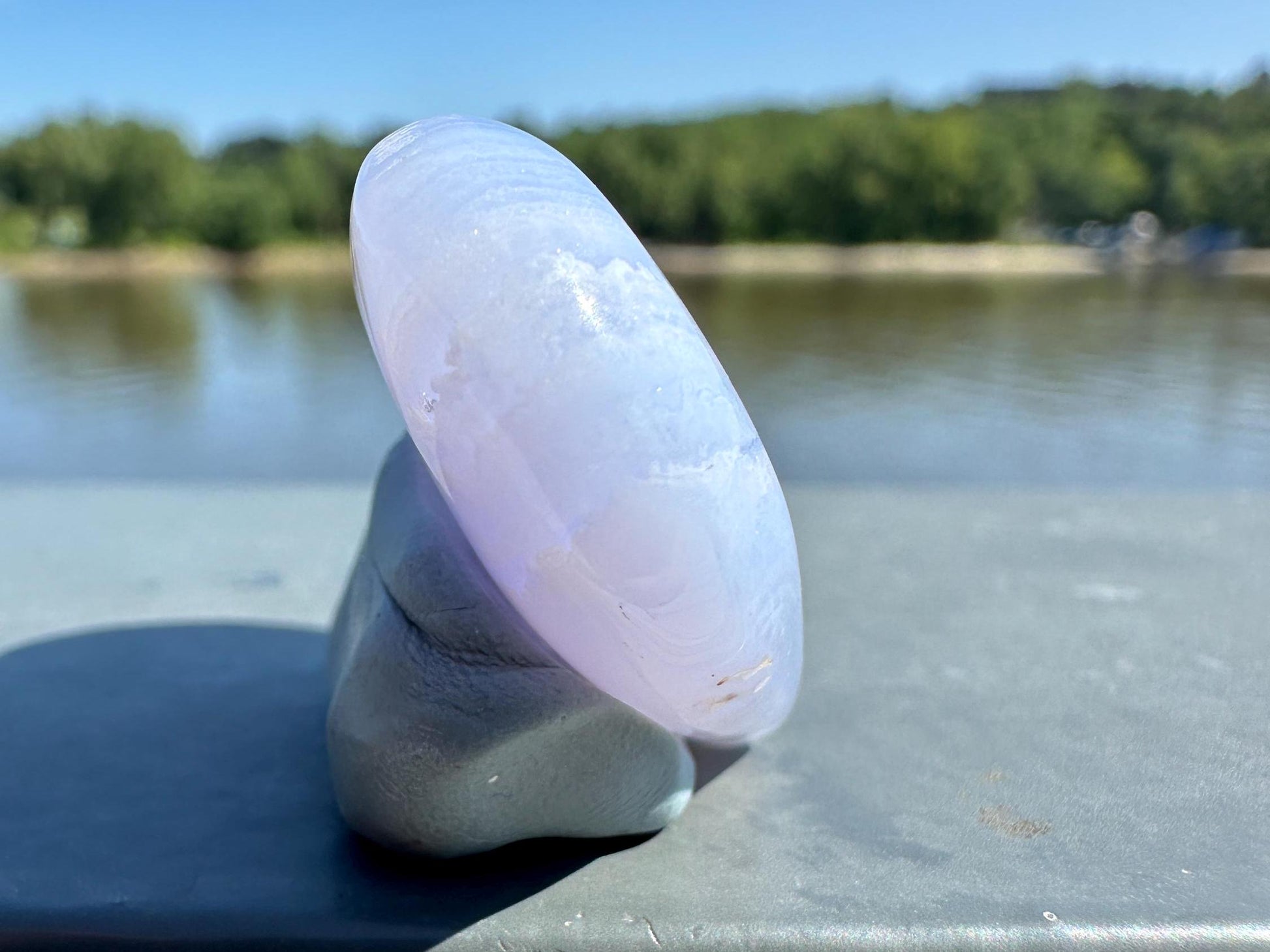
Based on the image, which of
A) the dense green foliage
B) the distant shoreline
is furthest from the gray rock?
the dense green foliage

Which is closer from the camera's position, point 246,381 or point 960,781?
point 960,781

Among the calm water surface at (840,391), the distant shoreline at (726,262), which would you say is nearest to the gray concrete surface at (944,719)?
the calm water surface at (840,391)

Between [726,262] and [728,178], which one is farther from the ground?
[728,178]

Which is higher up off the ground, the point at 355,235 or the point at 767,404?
the point at 355,235

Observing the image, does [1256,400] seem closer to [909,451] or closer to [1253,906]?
[909,451]

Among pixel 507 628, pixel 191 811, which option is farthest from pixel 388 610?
pixel 191 811

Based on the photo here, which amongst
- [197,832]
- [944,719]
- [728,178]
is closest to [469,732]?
[197,832]

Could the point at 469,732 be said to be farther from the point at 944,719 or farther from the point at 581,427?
the point at 944,719
